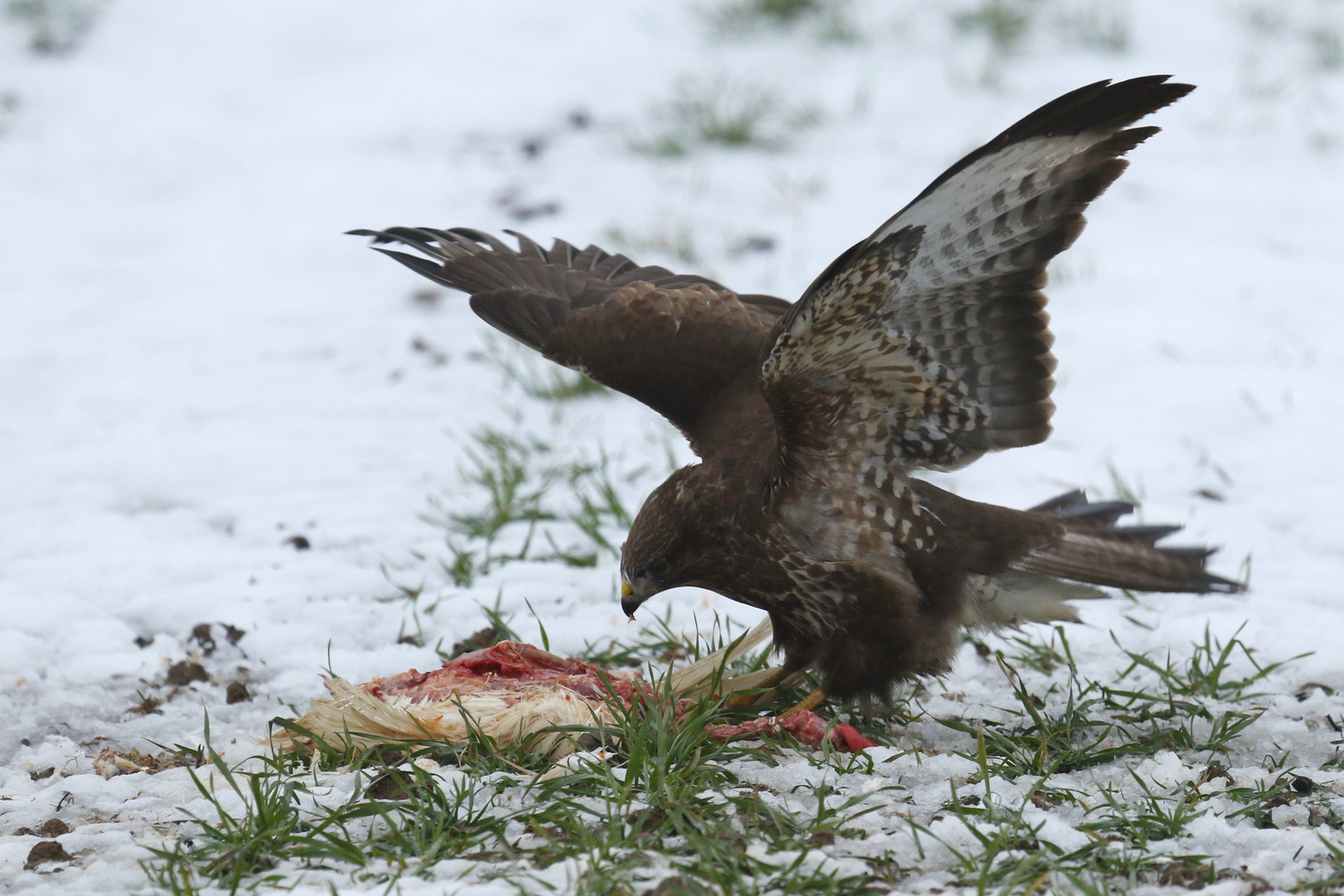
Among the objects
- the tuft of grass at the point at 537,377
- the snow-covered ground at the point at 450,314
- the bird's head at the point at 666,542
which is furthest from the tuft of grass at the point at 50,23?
the bird's head at the point at 666,542

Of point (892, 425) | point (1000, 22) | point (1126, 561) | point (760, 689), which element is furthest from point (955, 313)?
point (1000, 22)

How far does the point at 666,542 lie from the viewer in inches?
137

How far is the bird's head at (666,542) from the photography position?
11.4ft

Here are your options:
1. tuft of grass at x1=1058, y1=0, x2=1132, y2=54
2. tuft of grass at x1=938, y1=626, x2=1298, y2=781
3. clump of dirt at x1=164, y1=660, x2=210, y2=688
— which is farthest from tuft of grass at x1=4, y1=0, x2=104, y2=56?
tuft of grass at x1=938, y1=626, x2=1298, y2=781

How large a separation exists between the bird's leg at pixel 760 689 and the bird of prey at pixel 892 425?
8cm

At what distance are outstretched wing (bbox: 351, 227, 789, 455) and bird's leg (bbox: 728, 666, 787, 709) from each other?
0.66 metres

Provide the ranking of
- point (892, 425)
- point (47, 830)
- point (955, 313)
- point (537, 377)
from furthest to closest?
point (537, 377) → point (892, 425) → point (955, 313) → point (47, 830)

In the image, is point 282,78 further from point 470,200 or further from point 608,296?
point 608,296

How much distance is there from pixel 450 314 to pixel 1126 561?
4.00 m

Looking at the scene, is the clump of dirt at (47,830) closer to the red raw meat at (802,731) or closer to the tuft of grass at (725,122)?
the red raw meat at (802,731)

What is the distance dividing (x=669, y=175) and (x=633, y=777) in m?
5.25

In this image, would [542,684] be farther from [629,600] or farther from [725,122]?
[725,122]

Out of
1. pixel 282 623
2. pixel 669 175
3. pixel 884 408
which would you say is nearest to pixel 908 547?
pixel 884 408

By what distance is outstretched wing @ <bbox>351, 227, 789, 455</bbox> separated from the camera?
3885 mm
